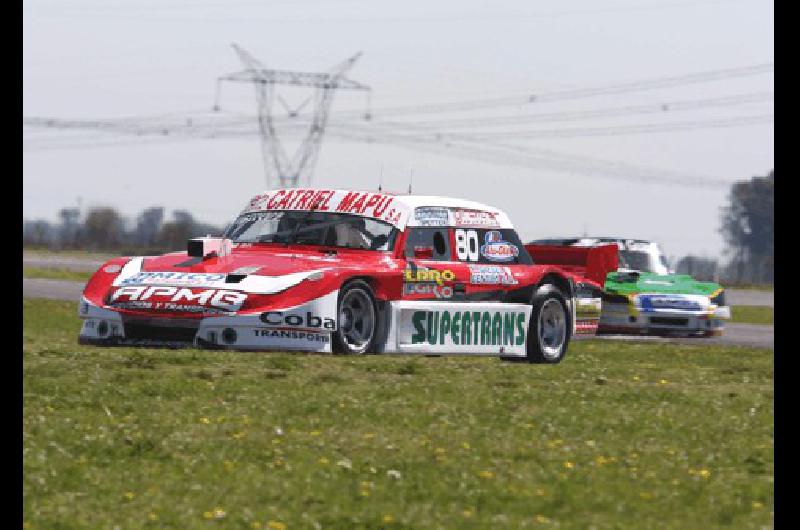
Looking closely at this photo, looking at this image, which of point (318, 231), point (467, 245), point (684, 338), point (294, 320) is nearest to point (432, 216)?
point (467, 245)

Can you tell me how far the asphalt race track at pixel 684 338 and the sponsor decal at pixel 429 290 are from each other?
456 inches

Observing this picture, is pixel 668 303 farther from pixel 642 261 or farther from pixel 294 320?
pixel 294 320

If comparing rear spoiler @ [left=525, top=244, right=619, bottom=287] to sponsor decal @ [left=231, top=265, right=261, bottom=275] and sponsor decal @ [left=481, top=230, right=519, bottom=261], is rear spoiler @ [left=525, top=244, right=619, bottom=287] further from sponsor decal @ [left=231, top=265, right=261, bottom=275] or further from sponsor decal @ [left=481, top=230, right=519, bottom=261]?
sponsor decal @ [left=231, top=265, right=261, bottom=275]

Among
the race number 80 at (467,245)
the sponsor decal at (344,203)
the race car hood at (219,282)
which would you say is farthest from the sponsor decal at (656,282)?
the race car hood at (219,282)

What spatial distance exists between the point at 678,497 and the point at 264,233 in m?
10.0

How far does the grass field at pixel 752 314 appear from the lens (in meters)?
46.5

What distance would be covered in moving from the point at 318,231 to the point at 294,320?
236 centimetres

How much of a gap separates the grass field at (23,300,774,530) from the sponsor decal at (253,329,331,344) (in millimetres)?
585

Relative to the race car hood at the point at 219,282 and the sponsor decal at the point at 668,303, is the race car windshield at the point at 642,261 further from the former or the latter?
the race car hood at the point at 219,282

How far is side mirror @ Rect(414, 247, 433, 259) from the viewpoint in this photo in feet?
61.8

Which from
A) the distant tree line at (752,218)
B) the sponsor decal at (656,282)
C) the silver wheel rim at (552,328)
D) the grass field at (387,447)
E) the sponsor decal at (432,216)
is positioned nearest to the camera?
the grass field at (387,447)

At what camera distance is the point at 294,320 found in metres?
16.9

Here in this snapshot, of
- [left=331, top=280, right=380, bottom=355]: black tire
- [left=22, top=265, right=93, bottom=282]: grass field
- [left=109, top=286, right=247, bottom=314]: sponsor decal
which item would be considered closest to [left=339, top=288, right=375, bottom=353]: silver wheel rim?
[left=331, top=280, right=380, bottom=355]: black tire

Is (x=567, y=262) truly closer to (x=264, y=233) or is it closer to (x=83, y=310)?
(x=264, y=233)
